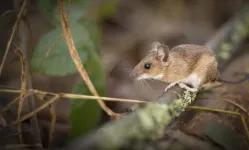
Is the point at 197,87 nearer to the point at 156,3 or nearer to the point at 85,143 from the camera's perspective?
the point at 85,143

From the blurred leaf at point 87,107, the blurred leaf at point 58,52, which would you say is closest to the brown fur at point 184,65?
the blurred leaf at point 87,107

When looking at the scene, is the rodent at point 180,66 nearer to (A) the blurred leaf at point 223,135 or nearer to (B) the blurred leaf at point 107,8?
(A) the blurred leaf at point 223,135

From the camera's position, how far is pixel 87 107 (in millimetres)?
2105

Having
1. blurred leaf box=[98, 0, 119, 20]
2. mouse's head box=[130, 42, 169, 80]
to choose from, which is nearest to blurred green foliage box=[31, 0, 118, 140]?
mouse's head box=[130, 42, 169, 80]

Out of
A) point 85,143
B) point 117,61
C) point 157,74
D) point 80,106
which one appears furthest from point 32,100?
point 117,61

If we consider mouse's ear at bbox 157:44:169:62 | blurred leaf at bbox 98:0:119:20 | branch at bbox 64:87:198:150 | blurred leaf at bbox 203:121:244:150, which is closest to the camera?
branch at bbox 64:87:198:150

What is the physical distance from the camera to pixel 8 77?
306 centimetres

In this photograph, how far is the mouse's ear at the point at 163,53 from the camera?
2.28 meters

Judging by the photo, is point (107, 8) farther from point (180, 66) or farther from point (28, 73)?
point (28, 73)

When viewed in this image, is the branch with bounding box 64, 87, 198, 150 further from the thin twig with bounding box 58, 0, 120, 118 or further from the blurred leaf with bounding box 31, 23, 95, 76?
the blurred leaf with bounding box 31, 23, 95, 76

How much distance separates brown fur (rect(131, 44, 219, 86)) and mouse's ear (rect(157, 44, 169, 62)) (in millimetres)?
20

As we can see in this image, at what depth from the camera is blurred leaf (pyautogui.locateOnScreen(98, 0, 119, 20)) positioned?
347 cm

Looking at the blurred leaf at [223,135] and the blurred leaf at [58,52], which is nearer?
the blurred leaf at [223,135]

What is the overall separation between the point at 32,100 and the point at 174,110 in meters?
0.75
